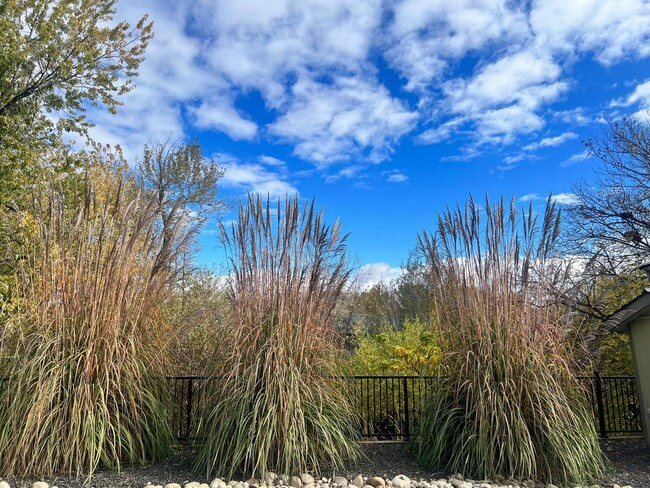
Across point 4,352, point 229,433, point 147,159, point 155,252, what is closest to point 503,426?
point 229,433

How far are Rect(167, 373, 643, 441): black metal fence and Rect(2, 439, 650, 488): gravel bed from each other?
10.1 inches

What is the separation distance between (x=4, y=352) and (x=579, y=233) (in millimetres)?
9049

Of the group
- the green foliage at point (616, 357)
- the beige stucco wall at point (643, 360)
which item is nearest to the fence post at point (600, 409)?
the beige stucco wall at point (643, 360)

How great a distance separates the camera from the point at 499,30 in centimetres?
538

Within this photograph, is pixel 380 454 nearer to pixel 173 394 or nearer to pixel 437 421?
pixel 437 421

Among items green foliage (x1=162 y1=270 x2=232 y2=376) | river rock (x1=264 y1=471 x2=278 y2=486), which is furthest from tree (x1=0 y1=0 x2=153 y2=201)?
river rock (x1=264 y1=471 x2=278 y2=486)

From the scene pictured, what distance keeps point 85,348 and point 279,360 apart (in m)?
1.38

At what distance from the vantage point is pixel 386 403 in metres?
5.02

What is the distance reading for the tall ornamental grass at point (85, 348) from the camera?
289 cm

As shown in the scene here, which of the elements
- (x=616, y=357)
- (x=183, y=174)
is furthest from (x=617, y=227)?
(x=183, y=174)

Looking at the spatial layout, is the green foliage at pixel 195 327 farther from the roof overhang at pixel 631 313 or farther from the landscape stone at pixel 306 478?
the roof overhang at pixel 631 313

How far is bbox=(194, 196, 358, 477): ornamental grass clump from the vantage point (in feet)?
9.93

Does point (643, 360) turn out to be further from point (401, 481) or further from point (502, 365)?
point (401, 481)

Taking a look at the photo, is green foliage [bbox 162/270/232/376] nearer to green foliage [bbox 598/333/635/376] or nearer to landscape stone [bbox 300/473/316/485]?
landscape stone [bbox 300/473/316/485]
